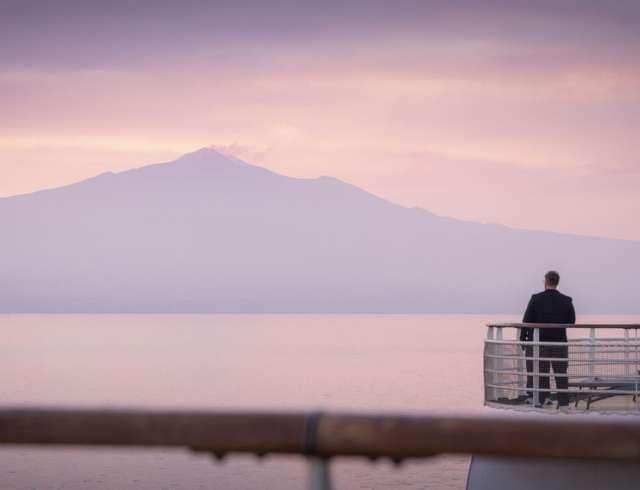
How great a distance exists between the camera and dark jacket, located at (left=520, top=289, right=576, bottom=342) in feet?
55.6

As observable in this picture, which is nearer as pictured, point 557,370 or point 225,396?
point 557,370

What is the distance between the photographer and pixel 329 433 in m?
2.46

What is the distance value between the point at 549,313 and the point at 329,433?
15049 mm

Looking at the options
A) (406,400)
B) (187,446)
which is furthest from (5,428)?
(406,400)

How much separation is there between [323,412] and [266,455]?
0.46ft

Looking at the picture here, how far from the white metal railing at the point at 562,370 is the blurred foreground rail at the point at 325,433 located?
13.8 meters

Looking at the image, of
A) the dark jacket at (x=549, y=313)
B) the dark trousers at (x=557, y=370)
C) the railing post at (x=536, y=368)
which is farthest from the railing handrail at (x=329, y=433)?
the dark jacket at (x=549, y=313)

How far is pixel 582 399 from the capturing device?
17.0 metres

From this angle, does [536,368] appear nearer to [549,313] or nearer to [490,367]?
[490,367]

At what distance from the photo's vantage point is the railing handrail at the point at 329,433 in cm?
231

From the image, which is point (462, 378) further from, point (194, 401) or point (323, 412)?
point (323, 412)

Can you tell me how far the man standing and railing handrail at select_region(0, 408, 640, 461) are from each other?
1427 centimetres

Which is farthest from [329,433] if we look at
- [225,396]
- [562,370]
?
[225,396]

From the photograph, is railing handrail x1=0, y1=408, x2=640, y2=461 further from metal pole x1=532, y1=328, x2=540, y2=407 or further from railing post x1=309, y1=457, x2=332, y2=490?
metal pole x1=532, y1=328, x2=540, y2=407
